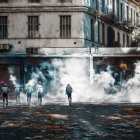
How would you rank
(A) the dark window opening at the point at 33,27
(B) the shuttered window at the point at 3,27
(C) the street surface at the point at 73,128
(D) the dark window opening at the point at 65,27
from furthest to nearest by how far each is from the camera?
(B) the shuttered window at the point at 3,27
(A) the dark window opening at the point at 33,27
(D) the dark window opening at the point at 65,27
(C) the street surface at the point at 73,128

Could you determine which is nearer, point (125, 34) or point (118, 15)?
point (118, 15)

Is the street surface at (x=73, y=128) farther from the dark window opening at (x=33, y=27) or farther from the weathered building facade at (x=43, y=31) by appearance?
the dark window opening at (x=33, y=27)

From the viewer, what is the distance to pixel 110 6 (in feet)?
154

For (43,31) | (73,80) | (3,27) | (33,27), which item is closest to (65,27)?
(43,31)

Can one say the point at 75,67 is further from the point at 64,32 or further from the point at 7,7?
the point at 7,7

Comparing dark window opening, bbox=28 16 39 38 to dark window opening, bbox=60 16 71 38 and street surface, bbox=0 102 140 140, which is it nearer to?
dark window opening, bbox=60 16 71 38

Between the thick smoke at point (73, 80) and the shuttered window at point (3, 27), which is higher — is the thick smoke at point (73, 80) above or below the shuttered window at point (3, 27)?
below

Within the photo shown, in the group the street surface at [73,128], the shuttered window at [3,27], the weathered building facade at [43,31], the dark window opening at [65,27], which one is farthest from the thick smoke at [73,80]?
the street surface at [73,128]

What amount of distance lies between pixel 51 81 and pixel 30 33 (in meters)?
5.10

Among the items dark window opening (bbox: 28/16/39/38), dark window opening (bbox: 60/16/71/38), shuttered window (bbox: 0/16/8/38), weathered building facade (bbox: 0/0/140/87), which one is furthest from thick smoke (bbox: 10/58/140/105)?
shuttered window (bbox: 0/16/8/38)

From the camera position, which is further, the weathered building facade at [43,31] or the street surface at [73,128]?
the weathered building facade at [43,31]

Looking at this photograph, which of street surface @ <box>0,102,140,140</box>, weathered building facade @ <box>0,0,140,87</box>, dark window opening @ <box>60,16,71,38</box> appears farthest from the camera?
dark window opening @ <box>60,16,71,38</box>

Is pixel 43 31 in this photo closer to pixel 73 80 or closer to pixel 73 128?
pixel 73 80

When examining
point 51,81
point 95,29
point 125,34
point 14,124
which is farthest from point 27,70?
point 14,124
